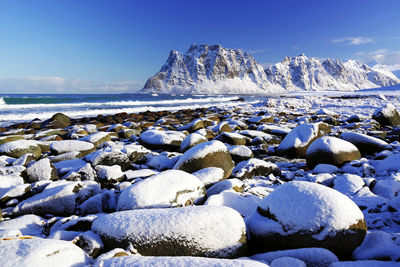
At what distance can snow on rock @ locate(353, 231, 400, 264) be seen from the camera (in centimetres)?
164

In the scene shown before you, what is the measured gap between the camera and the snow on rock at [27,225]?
2.20 m

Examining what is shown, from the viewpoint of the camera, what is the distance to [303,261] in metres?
1.54

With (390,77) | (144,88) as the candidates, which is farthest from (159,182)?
(390,77)

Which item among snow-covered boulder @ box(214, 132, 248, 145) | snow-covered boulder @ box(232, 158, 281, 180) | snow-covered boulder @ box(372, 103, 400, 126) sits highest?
snow-covered boulder @ box(372, 103, 400, 126)

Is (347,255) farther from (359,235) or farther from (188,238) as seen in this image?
(188,238)

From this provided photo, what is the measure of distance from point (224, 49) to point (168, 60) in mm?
37166

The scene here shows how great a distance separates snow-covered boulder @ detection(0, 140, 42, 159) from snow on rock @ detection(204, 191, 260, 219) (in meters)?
4.49

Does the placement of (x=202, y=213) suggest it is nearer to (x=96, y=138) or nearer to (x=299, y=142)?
(x=299, y=142)

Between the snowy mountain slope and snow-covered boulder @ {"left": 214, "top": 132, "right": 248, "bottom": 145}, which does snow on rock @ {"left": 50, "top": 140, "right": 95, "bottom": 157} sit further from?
the snowy mountain slope

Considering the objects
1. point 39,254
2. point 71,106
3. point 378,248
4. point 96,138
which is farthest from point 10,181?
point 71,106

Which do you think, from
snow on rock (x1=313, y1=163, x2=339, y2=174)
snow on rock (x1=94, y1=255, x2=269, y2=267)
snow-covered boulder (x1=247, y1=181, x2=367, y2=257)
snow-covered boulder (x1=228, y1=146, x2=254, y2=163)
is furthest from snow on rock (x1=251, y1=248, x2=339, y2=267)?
snow-covered boulder (x1=228, y1=146, x2=254, y2=163)

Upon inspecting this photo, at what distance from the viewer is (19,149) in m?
4.90

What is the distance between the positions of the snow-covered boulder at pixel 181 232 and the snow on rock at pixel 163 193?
1.53 feet

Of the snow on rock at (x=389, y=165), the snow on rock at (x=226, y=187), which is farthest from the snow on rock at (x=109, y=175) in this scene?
the snow on rock at (x=389, y=165)
